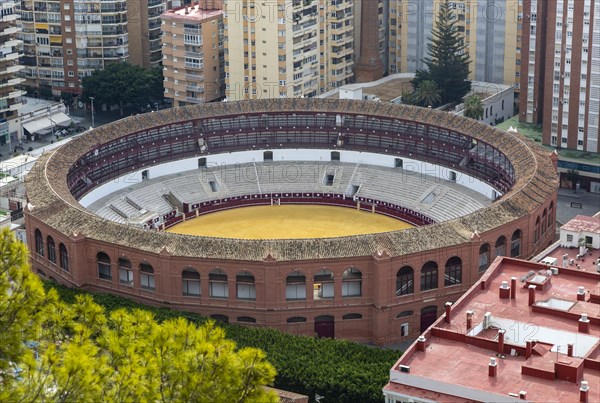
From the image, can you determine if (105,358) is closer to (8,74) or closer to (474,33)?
(8,74)

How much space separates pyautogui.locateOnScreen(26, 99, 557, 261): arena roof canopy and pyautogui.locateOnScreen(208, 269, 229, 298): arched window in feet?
5.20

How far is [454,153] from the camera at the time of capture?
11788 cm

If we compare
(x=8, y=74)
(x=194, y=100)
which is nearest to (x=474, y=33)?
(x=194, y=100)

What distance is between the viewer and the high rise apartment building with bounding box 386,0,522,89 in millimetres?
143500

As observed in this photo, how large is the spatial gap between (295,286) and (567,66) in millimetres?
46750

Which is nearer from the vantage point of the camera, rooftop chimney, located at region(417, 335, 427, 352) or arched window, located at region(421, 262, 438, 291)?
rooftop chimney, located at region(417, 335, 427, 352)

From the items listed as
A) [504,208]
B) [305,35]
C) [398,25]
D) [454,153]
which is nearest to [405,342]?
[504,208]

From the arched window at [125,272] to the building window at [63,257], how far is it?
182 inches

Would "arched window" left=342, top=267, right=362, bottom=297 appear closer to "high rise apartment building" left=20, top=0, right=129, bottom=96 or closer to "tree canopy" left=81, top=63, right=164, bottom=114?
"tree canopy" left=81, top=63, right=164, bottom=114

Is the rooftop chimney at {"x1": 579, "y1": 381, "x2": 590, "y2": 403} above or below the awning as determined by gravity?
above

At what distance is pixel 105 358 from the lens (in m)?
45.9

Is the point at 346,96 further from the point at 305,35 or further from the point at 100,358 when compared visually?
the point at 100,358

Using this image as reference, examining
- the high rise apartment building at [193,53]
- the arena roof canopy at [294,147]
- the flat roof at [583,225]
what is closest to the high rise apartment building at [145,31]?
the high rise apartment building at [193,53]

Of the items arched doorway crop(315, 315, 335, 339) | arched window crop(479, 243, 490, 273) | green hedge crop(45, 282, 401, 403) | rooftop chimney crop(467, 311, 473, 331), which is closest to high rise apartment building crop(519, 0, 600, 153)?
arched window crop(479, 243, 490, 273)
